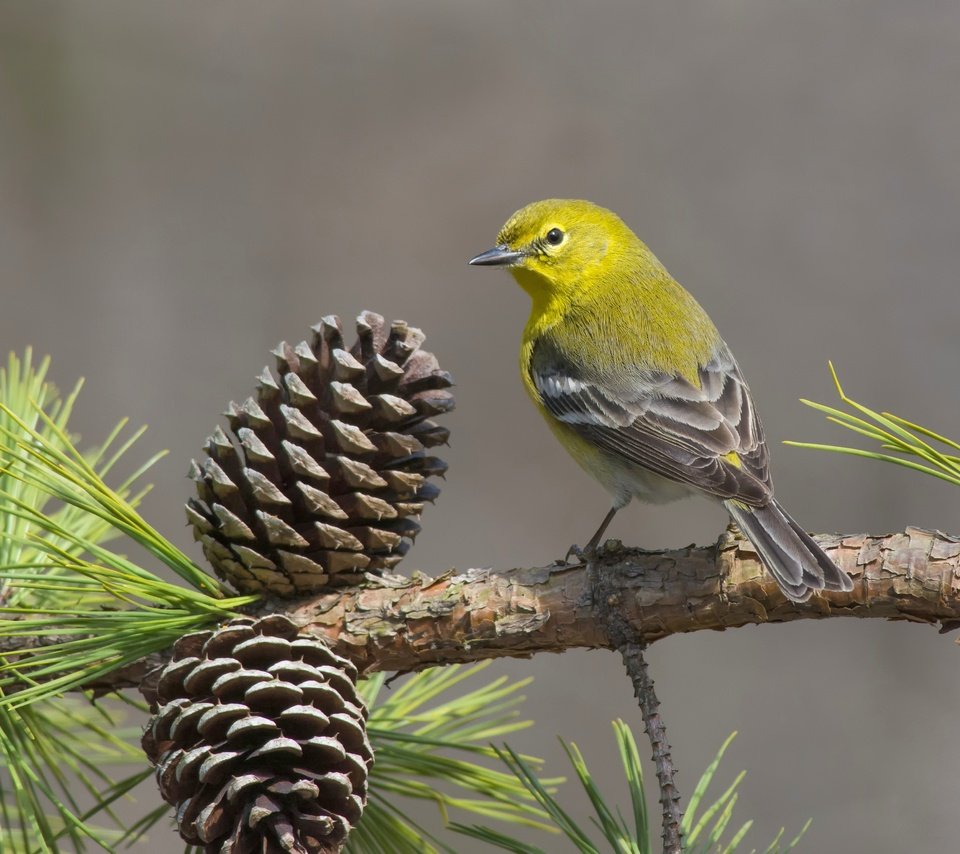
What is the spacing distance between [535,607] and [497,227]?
14.1ft

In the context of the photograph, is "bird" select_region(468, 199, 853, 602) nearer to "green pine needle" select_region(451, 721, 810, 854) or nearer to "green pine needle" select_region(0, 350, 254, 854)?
"green pine needle" select_region(451, 721, 810, 854)

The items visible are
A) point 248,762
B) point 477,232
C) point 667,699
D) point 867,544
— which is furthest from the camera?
point 477,232

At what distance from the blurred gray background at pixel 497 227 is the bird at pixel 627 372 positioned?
213 cm

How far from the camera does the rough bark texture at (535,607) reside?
1685 millimetres

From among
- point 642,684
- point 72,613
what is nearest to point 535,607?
point 642,684

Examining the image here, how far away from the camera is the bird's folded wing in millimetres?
2564

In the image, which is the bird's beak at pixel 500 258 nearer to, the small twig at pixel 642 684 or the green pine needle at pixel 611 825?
the small twig at pixel 642 684

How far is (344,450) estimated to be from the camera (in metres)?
1.78

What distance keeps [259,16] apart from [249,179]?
3.37 feet

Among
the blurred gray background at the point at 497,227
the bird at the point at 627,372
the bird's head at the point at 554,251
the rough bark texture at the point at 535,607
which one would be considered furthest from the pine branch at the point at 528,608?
the blurred gray background at the point at 497,227

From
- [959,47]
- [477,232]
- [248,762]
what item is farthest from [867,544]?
[959,47]

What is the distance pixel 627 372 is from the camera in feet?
9.49

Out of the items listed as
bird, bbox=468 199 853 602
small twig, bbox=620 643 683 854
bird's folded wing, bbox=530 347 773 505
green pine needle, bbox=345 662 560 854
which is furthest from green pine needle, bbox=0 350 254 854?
bird's folded wing, bbox=530 347 773 505

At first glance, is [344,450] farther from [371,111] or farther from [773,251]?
[371,111]
